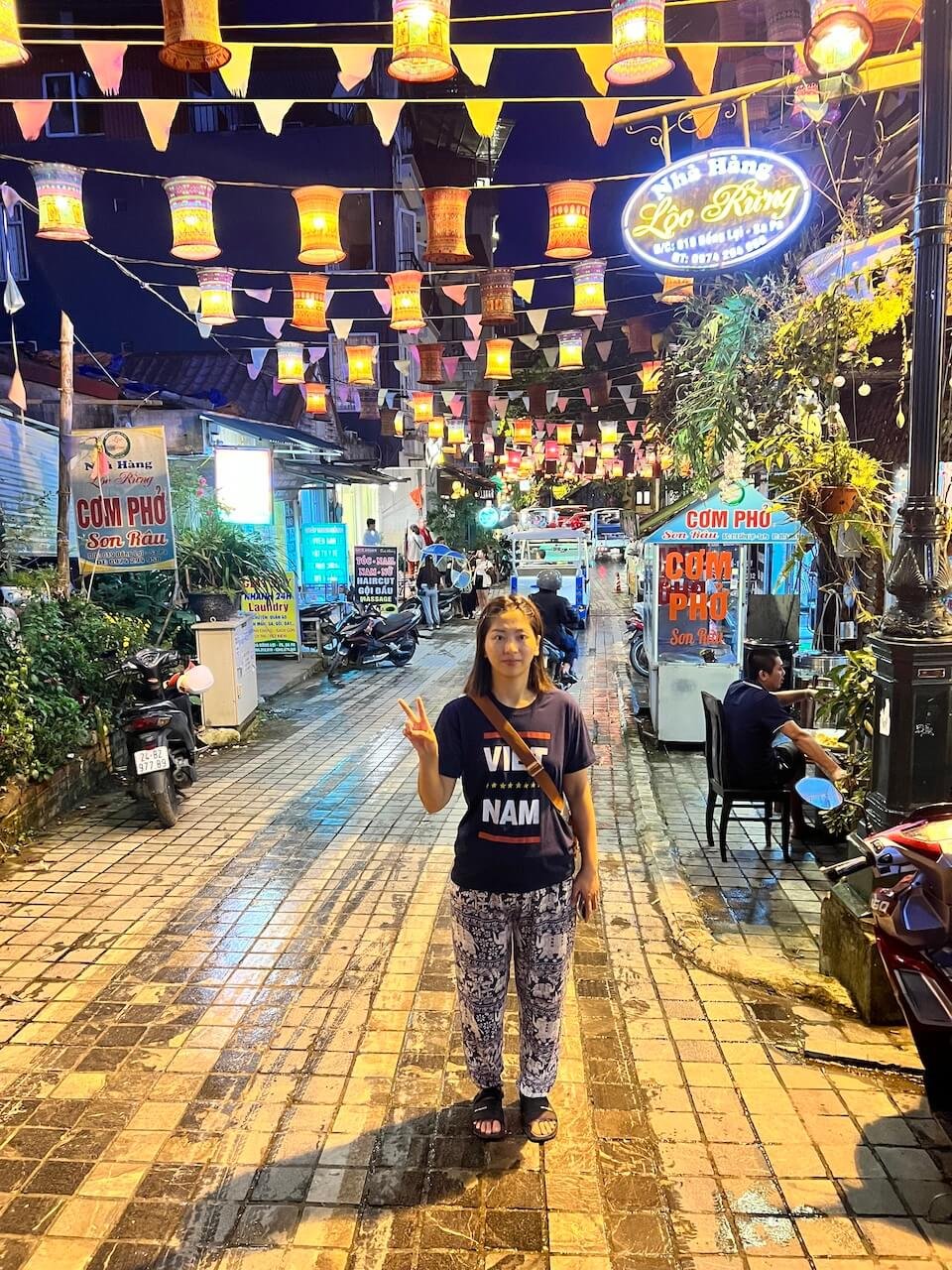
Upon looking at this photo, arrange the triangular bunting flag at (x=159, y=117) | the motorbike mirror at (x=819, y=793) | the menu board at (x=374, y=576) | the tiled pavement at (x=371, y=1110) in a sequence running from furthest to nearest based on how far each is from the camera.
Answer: the menu board at (x=374, y=576) < the triangular bunting flag at (x=159, y=117) < the motorbike mirror at (x=819, y=793) < the tiled pavement at (x=371, y=1110)

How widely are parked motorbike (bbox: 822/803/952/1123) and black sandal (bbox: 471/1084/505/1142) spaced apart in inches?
58.3

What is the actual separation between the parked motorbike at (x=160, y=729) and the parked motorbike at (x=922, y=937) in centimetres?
516

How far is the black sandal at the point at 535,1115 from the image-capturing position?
9.87ft

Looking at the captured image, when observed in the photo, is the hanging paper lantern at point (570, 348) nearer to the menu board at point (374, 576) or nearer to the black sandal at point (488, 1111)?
the menu board at point (374, 576)

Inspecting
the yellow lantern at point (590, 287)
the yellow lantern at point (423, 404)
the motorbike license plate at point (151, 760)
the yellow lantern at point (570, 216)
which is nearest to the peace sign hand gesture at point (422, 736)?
the motorbike license plate at point (151, 760)

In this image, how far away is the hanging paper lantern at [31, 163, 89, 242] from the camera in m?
7.83

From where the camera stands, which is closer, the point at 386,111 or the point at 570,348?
the point at 386,111

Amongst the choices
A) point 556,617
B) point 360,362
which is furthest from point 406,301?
point 556,617

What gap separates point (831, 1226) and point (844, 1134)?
470mm

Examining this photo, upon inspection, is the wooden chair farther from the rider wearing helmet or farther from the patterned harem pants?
the rider wearing helmet

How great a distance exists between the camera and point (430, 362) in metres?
15.0

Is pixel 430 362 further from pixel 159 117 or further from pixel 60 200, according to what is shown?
pixel 159 117

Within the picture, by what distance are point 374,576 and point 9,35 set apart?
1180 centimetres

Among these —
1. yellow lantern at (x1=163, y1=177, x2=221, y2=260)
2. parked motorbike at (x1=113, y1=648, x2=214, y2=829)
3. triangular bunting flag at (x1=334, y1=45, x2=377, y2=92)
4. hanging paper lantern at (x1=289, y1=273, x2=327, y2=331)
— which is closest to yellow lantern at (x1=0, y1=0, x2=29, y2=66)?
triangular bunting flag at (x1=334, y1=45, x2=377, y2=92)
